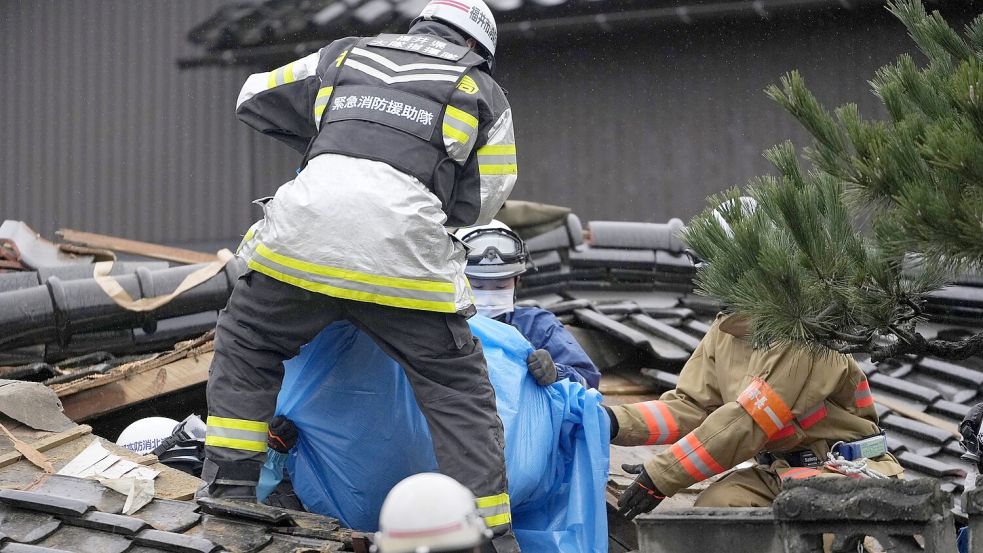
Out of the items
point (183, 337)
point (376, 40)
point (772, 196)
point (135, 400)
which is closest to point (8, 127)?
point (183, 337)

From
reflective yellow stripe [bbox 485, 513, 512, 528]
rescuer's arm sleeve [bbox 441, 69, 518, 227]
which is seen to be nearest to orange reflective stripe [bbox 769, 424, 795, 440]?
reflective yellow stripe [bbox 485, 513, 512, 528]

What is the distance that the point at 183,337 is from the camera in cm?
516

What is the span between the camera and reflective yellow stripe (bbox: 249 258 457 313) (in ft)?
9.72

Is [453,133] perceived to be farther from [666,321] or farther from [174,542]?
[666,321]

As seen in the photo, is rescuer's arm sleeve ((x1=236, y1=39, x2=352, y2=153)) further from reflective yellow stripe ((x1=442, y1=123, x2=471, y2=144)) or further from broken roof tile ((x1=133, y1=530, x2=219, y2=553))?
broken roof tile ((x1=133, y1=530, x2=219, y2=553))

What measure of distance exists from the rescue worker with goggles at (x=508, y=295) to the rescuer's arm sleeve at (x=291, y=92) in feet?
4.09

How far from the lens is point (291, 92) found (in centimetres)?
336

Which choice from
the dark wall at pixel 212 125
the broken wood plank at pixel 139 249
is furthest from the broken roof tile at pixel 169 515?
the dark wall at pixel 212 125

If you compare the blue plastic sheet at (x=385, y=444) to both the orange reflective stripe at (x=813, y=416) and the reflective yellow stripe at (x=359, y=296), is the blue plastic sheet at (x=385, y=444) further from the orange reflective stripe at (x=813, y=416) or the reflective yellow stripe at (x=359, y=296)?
the orange reflective stripe at (x=813, y=416)

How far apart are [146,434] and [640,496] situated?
1.88 m

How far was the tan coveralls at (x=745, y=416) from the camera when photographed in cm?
365

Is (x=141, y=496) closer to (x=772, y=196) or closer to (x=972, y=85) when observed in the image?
(x=772, y=196)

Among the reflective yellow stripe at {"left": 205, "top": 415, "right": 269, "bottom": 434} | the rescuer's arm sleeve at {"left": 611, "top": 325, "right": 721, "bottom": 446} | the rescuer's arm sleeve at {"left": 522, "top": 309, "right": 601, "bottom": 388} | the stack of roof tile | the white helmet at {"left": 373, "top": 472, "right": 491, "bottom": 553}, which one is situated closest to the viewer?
the white helmet at {"left": 373, "top": 472, "right": 491, "bottom": 553}

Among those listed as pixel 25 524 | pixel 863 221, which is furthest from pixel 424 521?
pixel 25 524
